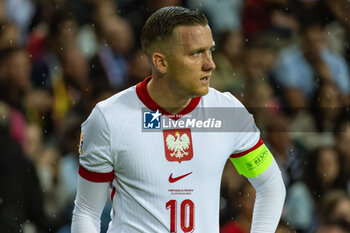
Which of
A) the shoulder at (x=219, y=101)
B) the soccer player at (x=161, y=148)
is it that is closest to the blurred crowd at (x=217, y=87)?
the soccer player at (x=161, y=148)

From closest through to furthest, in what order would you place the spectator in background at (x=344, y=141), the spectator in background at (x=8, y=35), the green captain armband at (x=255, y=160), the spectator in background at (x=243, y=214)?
the green captain armband at (x=255, y=160), the spectator in background at (x=243, y=214), the spectator in background at (x=8, y=35), the spectator in background at (x=344, y=141)

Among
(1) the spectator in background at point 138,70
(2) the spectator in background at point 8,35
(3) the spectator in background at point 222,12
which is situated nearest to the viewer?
(2) the spectator in background at point 8,35

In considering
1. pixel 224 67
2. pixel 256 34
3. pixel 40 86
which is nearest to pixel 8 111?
pixel 40 86

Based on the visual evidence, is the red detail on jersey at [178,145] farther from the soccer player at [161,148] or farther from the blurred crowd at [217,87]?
the blurred crowd at [217,87]

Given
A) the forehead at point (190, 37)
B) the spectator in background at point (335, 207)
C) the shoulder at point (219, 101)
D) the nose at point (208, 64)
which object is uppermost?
the forehead at point (190, 37)

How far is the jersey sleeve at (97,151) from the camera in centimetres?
297

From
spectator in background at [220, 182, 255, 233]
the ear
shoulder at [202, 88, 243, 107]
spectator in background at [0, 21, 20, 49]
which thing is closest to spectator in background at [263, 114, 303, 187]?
spectator in background at [220, 182, 255, 233]

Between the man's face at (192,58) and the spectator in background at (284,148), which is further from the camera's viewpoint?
the spectator in background at (284,148)

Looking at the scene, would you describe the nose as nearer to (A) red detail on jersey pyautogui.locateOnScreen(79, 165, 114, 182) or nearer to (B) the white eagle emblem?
(B) the white eagle emblem

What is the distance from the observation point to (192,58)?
2969mm

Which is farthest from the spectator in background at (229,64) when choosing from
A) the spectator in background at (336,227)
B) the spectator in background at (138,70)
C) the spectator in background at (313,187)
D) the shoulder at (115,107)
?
the shoulder at (115,107)

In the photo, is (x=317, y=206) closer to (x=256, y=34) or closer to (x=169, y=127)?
(x=256, y=34)

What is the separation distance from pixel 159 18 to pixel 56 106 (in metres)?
2.70

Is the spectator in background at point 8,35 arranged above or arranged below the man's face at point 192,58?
below
